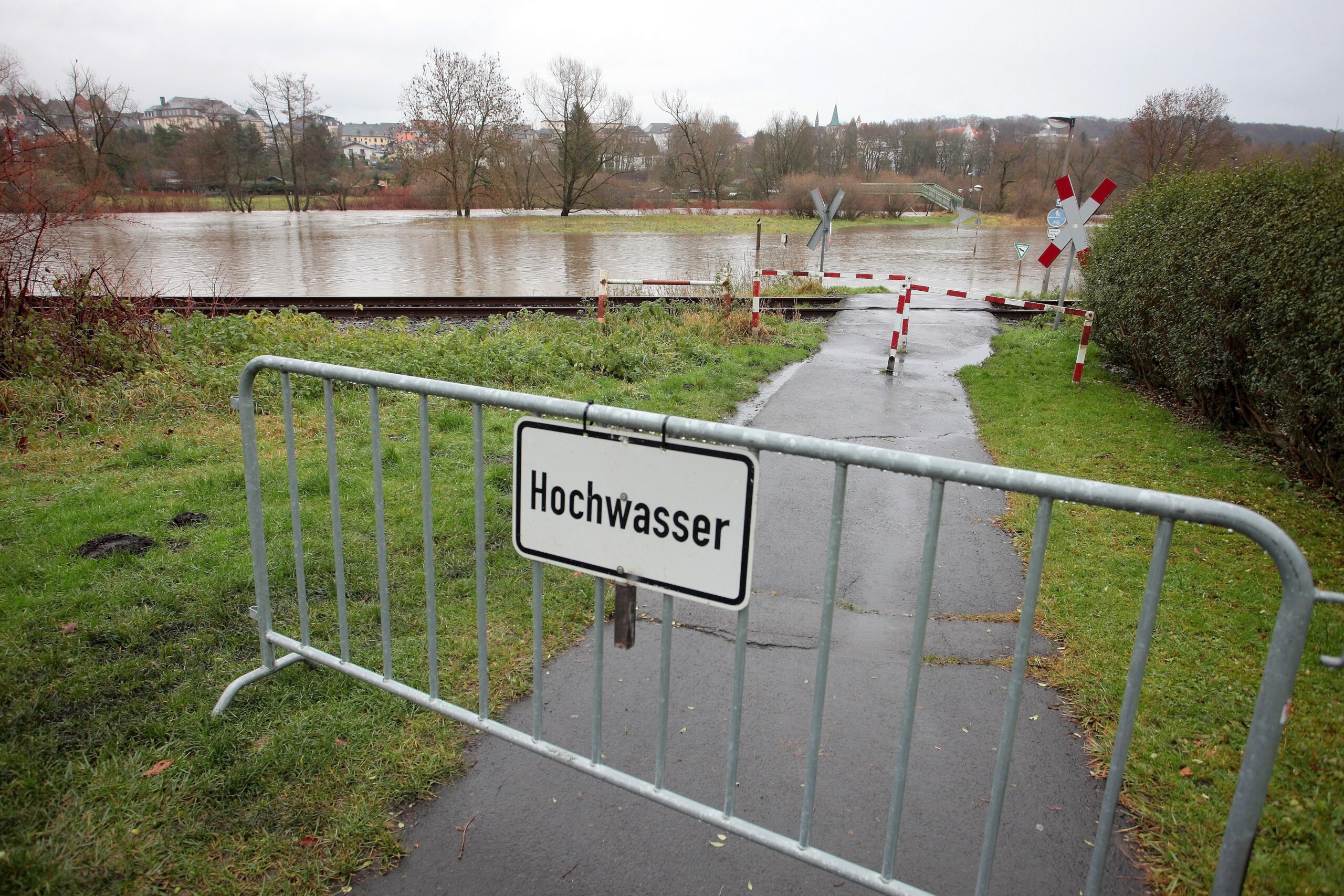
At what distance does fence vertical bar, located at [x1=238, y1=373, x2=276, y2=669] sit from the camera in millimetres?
3211

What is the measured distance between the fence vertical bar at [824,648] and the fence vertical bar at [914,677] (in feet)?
0.69

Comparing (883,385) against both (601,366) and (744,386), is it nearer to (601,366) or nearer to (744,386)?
(744,386)

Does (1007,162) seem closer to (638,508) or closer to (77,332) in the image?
(77,332)

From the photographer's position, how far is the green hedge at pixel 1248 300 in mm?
6035

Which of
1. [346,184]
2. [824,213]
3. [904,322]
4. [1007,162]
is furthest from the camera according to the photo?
[346,184]

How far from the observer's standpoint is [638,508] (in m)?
2.35

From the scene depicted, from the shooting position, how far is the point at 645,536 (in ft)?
7.73

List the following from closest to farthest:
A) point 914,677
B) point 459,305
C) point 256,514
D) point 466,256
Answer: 1. point 914,677
2. point 256,514
3. point 459,305
4. point 466,256

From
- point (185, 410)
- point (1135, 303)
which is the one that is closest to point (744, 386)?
point (1135, 303)

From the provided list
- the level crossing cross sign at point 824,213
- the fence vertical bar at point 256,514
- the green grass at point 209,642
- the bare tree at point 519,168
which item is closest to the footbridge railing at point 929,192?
the bare tree at point 519,168

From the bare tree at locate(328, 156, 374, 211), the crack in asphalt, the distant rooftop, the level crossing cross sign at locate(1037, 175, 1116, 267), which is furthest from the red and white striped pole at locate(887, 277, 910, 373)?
the distant rooftop

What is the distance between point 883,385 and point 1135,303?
3.08 metres

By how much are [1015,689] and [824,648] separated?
48 cm

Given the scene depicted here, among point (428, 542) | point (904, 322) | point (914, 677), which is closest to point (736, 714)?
point (914, 677)
